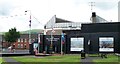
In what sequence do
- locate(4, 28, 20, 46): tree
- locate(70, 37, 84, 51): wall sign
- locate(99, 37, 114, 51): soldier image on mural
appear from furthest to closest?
locate(4, 28, 20, 46): tree → locate(70, 37, 84, 51): wall sign → locate(99, 37, 114, 51): soldier image on mural

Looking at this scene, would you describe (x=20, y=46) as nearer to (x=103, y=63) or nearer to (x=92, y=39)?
(x=92, y=39)

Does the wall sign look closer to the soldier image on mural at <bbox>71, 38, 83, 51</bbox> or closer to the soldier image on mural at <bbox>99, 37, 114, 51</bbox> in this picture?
the soldier image on mural at <bbox>71, 38, 83, 51</bbox>

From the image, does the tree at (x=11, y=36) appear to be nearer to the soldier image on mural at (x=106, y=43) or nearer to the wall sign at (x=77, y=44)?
the wall sign at (x=77, y=44)

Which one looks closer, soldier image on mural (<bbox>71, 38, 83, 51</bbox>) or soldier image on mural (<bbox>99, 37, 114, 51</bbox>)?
soldier image on mural (<bbox>99, 37, 114, 51</bbox>)

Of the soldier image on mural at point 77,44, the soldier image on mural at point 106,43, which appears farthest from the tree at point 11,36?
the soldier image on mural at point 106,43

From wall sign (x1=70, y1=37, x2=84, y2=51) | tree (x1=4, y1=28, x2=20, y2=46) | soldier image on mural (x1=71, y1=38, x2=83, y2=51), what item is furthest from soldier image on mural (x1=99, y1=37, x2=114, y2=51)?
tree (x1=4, y1=28, x2=20, y2=46)

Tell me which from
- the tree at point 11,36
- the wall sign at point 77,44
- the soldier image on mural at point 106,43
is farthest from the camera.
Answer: the tree at point 11,36

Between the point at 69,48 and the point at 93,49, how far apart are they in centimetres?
592

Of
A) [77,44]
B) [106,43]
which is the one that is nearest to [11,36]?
[77,44]

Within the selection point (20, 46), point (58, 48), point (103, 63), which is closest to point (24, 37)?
point (20, 46)

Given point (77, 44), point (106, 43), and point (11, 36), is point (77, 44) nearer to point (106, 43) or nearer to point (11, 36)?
point (106, 43)

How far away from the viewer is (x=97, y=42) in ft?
221

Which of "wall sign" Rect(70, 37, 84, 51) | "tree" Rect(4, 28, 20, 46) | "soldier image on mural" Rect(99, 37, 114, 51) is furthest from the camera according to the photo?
"tree" Rect(4, 28, 20, 46)

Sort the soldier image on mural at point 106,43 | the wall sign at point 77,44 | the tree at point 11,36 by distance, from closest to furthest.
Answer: the soldier image on mural at point 106,43 → the wall sign at point 77,44 → the tree at point 11,36
